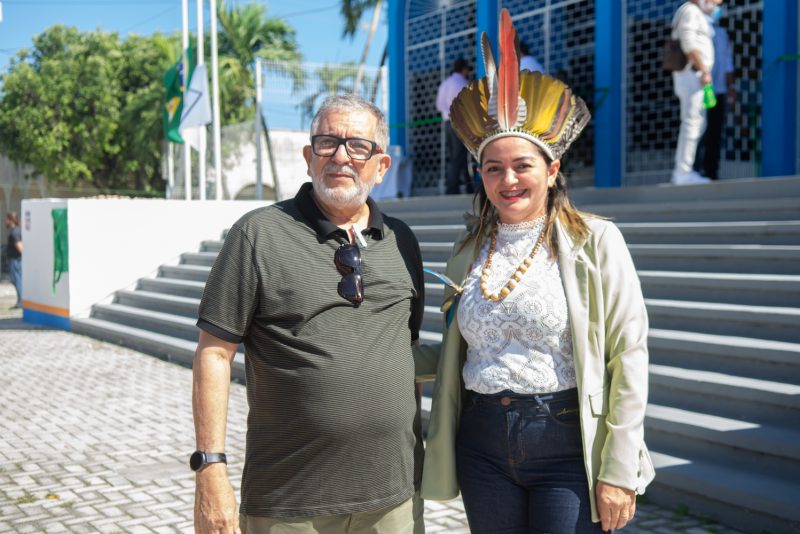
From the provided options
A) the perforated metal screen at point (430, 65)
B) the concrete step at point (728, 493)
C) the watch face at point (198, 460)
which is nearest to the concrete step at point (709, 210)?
the concrete step at point (728, 493)

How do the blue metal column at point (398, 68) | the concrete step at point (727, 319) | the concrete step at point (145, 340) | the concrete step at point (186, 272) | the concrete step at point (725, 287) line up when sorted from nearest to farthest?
the concrete step at point (727, 319) → the concrete step at point (725, 287) → the concrete step at point (145, 340) → the concrete step at point (186, 272) → the blue metal column at point (398, 68)

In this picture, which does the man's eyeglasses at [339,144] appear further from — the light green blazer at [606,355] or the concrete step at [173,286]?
the concrete step at [173,286]

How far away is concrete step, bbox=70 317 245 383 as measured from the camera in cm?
1020

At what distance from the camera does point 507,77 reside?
8.73 ft

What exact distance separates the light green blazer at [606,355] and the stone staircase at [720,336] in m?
2.24

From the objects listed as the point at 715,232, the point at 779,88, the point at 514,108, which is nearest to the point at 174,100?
the point at 779,88

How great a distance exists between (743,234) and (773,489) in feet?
11.0

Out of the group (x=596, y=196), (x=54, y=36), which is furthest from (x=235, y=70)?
(x=596, y=196)

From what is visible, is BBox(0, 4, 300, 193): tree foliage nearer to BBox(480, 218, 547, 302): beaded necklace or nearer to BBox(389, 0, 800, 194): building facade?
BBox(389, 0, 800, 194): building facade

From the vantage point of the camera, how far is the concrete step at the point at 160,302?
11.8 meters

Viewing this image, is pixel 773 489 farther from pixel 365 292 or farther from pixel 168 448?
pixel 168 448

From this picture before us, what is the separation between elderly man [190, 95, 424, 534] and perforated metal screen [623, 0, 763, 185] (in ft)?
29.7

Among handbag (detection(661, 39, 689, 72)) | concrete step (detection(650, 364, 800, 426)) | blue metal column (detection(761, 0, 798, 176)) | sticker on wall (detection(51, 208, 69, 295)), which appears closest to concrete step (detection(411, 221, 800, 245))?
handbag (detection(661, 39, 689, 72))

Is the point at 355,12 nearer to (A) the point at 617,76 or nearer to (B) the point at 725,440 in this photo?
(A) the point at 617,76
